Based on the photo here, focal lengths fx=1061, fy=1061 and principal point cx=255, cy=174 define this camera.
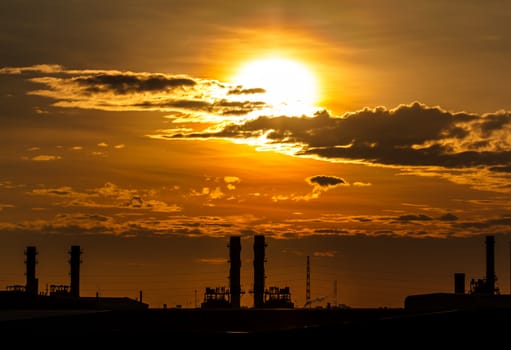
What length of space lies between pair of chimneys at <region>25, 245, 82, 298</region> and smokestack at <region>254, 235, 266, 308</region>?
2631cm

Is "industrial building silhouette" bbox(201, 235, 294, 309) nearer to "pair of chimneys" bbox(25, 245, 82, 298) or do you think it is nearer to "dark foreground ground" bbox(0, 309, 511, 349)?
"pair of chimneys" bbox(25, 245, 82, 298)

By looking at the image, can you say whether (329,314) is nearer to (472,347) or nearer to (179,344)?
(472,347)

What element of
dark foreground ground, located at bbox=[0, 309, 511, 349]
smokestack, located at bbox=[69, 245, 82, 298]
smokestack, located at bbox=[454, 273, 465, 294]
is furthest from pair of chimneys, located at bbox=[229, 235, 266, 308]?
dark foreground ground, located at bbox=[0, 309, 511, 349]

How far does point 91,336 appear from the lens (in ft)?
105

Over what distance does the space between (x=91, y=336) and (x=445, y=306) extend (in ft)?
296

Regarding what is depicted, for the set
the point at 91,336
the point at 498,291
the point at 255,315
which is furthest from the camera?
the point at 498,291

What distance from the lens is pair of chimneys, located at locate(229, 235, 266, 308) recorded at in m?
152

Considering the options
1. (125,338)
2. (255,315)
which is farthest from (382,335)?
(255,315)

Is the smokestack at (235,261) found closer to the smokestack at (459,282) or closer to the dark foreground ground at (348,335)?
the smokestack at (459,282)

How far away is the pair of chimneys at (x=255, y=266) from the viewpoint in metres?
152

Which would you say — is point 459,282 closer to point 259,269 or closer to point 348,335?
point 259,269

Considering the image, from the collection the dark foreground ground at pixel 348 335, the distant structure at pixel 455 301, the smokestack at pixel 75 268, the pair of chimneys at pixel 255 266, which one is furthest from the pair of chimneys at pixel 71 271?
the dark foreground ground at pixel 348 335

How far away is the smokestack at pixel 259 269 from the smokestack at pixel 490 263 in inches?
1289

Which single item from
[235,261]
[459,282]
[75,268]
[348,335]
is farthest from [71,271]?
[348,335]
